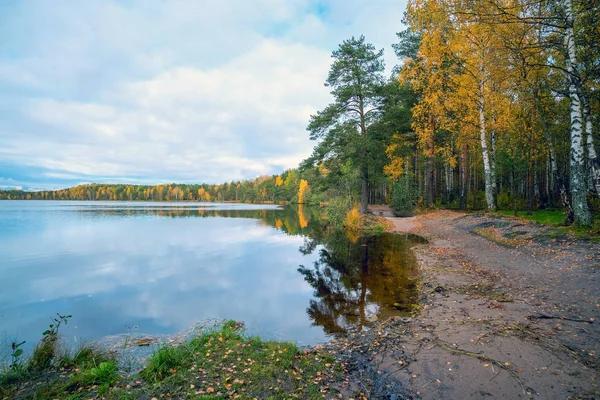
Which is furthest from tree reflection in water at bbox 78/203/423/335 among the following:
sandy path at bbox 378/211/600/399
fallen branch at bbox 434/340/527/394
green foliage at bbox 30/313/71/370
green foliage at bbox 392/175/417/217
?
green foliage at bbox 392/175/417/217

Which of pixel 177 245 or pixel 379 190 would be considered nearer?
pixel 177 245

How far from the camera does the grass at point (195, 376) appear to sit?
4.46 metres

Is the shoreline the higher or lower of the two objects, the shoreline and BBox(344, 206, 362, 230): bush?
the lower

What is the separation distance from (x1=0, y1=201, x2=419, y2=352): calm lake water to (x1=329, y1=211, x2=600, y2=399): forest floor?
50.8 inches

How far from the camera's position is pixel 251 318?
326 inches

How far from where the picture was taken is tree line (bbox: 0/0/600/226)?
37.7 feet

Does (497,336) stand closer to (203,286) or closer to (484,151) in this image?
(203,286)

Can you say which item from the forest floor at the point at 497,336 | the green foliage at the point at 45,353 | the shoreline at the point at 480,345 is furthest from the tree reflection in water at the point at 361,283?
the green foliage at the point at 45,353

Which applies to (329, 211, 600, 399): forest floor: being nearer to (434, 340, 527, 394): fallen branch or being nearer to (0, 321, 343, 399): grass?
(434, 340, 527, 394): fallen branch

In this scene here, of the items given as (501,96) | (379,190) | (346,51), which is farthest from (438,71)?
(379,190)

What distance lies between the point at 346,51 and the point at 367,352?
24.6 m

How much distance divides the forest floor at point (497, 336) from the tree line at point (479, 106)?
4901 millimetres

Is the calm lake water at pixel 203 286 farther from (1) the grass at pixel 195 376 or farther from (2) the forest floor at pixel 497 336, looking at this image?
(1) the grass at pixel 195 376

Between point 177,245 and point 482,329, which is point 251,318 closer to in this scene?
point 482,329
